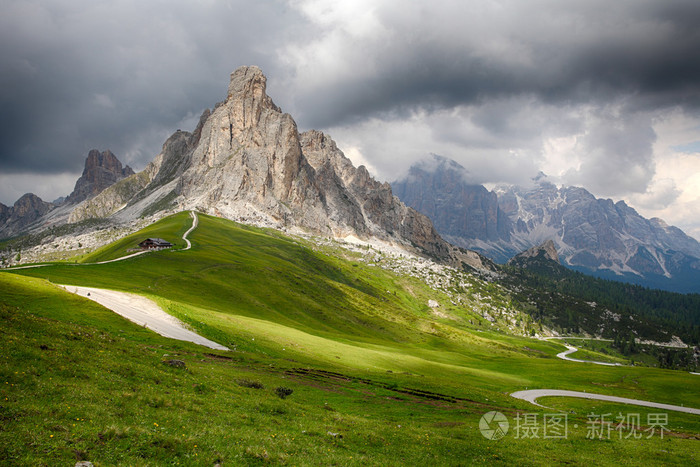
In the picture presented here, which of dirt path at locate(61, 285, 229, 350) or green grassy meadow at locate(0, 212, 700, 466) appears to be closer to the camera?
green grassy meadow at locate(0, 212, 700, 466)

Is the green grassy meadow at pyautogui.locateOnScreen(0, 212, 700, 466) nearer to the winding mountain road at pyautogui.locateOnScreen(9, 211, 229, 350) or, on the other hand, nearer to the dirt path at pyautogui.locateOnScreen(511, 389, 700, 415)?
the winding mountain road at pyautogui.locateOnScreen(9, 211, 229, 350)

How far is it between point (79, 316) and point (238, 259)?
10399cm

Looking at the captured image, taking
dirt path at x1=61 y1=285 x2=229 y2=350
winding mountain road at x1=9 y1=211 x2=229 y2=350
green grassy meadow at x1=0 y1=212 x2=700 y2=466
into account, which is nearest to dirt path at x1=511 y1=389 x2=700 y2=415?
green grassy meadow at x1=0 y1=212 x2=700 y2=466

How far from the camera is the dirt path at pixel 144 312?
50281mm

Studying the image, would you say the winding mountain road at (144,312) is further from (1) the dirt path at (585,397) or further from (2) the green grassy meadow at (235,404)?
(1) the dirt path at (585,397)

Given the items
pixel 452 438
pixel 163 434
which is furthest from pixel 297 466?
pixel 452 438

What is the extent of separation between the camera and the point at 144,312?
55812 millimetres

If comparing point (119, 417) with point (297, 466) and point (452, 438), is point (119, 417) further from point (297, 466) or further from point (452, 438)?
point (452, 438)

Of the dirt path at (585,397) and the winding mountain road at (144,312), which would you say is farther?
the dirt path at (585,397)

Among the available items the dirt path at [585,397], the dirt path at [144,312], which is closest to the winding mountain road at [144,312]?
the dirt path at [144,312]

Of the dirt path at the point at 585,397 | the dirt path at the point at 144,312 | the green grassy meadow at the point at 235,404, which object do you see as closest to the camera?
the green grassy meadow at the point at 235,404

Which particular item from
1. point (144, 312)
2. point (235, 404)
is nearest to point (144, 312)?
point (144, 312)

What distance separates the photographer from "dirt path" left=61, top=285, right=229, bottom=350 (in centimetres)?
5028

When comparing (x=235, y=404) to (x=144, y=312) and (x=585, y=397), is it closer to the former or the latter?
(x=144, y=312)
